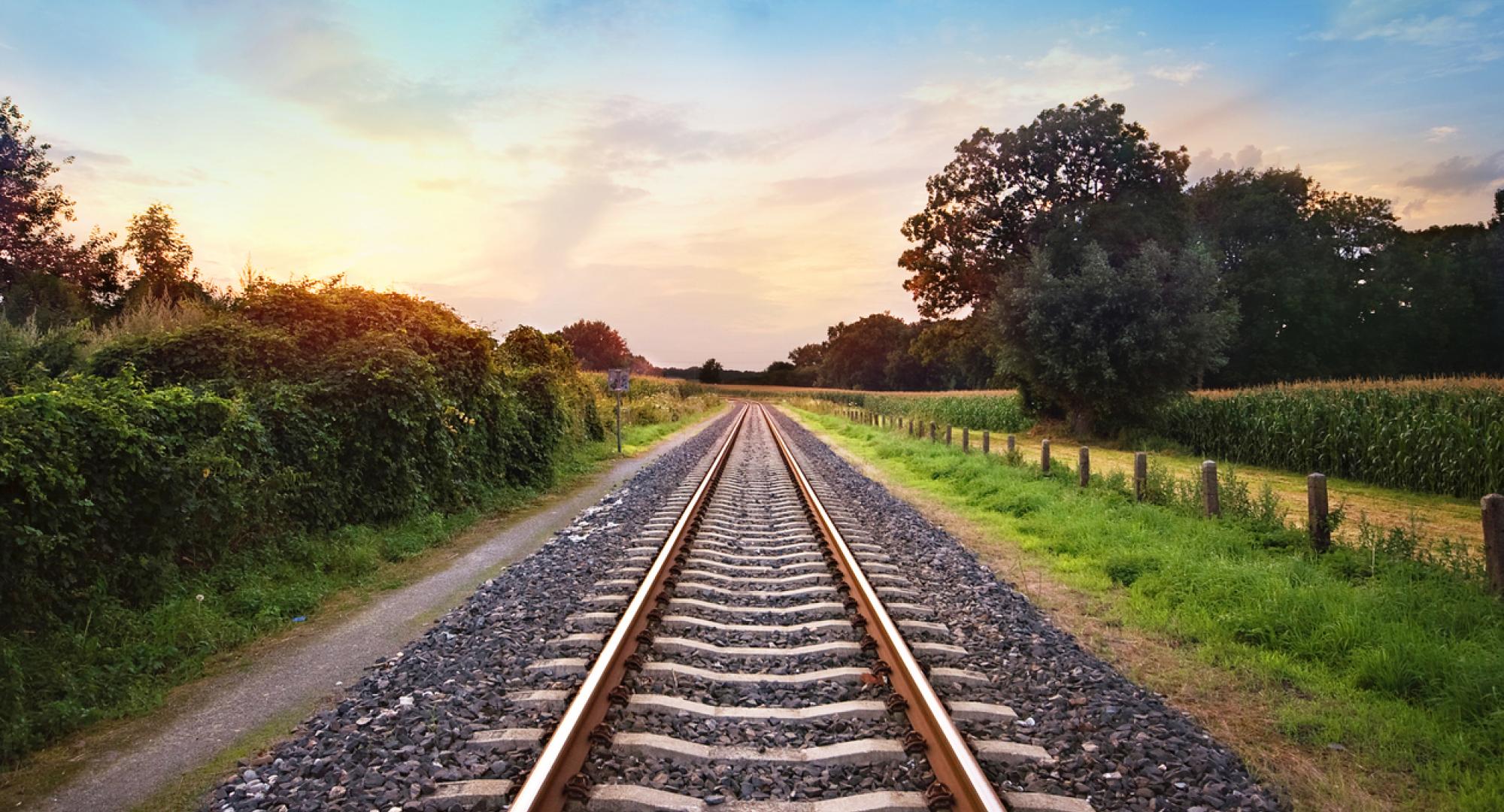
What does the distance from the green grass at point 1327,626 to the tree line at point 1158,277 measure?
1814 centimetres

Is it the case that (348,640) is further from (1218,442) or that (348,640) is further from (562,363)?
(1218,442)

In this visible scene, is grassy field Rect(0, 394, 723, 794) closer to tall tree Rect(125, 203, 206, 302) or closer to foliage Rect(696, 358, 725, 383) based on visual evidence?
tall tree Rect(125, 203, 206, 302)

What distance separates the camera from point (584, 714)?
3.48 meters

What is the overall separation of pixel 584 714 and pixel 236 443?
203 inches

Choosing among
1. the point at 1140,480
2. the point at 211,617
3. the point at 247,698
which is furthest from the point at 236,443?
the point at 1140,480

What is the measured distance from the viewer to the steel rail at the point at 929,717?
9.29 feet

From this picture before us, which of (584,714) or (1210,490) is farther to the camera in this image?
(1210,490)

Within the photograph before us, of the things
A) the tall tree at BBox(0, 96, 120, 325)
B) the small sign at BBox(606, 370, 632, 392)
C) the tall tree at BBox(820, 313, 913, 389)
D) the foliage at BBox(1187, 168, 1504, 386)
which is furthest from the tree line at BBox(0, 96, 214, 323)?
the tall tree at BBox(820, 313, 913, 389)

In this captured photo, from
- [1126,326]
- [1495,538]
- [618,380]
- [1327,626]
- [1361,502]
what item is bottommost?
[1361,502]

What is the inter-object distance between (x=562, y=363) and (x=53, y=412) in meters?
14.5

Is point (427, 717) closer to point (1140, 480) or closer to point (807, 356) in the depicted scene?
point (1140, 480)

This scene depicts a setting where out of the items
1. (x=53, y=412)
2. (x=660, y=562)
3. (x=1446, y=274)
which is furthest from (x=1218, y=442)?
(x=1446, y=274)

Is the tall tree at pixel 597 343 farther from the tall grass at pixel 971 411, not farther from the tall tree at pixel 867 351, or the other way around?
the tall grass at pixel 971 411

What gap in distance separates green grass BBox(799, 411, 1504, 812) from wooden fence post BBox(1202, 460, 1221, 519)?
25 centimetres
